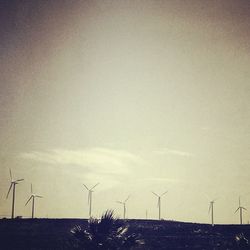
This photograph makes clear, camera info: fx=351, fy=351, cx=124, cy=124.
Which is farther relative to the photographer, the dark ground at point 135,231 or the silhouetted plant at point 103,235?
the dark ground at point 135,231

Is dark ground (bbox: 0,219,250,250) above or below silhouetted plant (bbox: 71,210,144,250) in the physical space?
below

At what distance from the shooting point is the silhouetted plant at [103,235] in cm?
2562

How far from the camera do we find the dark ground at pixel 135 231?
5057 centimetres

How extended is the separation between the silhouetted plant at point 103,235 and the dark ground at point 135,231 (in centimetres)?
2270

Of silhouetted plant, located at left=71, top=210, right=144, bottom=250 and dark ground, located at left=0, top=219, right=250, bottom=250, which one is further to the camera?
dark ground, located at left=0, top=219, right=250, bottom=250

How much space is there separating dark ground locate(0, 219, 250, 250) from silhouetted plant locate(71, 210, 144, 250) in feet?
74.5

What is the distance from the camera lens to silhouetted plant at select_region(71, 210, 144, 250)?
25.6 metres

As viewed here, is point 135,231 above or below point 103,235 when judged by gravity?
below

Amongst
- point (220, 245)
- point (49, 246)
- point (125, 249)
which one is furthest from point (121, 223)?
point (220, 245)

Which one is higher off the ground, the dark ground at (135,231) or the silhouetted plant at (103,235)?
the silhouetted plant at (103,235)

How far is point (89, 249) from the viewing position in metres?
25.5

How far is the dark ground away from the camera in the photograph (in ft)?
166

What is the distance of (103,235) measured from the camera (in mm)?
25859

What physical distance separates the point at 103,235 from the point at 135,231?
36.6 m
